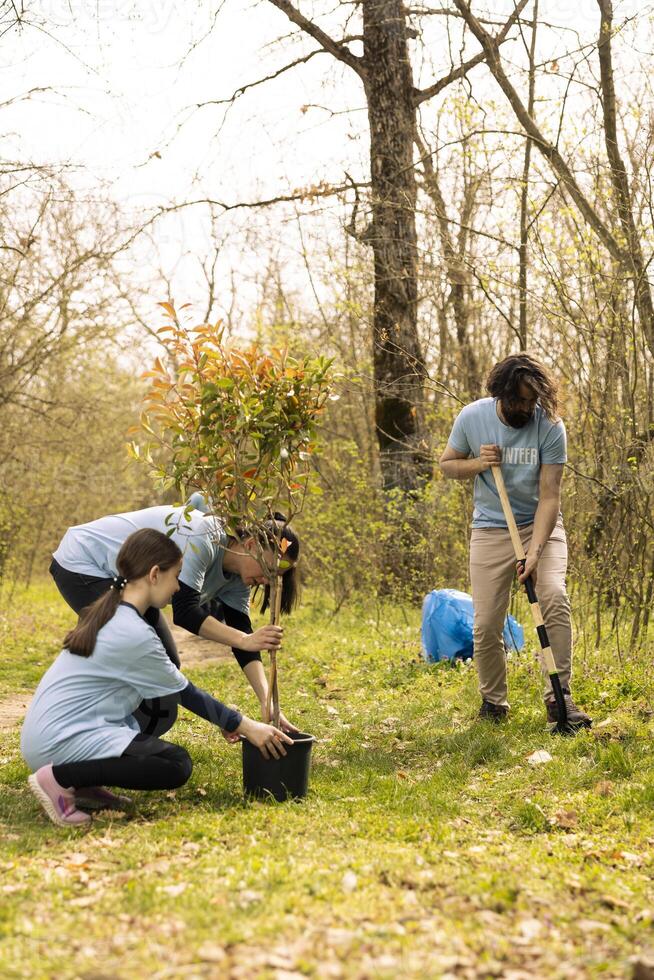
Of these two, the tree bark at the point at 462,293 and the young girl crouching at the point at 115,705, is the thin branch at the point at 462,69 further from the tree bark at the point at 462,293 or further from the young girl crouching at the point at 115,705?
the young girl crouching at the point at 115,705

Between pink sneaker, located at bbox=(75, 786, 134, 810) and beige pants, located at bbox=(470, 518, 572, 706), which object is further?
beige pants, located at bbox=(470, 518, 572, 706)

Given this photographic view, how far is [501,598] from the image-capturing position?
5715 mm

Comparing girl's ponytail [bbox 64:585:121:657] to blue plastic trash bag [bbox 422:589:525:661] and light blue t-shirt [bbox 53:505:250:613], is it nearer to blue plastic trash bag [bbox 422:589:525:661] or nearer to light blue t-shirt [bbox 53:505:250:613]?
light blue t-shirt [bbox 53:505:250:613]

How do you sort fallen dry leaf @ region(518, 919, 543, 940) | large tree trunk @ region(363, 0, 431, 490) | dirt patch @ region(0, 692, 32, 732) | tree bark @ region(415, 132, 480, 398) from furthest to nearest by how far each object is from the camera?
large tree trunk @ region(363, 0, 431, 490) → tree bark @ region(415, 132, 480, 398) → dirt patch @ region(0, 692, 32, 732) → fallen dry leaf @ region(518, 919, 543, 940)

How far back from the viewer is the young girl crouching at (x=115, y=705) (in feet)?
13.3

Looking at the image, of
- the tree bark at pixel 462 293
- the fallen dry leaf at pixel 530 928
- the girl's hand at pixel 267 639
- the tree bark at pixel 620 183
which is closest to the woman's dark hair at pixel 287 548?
the girl's hand at pixel 267 639

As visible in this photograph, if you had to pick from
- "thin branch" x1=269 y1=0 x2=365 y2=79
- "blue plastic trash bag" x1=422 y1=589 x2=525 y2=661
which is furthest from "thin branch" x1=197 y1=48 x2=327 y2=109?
"blue plastic trash bag" x1=422 y1=589 x2=525 y2=661

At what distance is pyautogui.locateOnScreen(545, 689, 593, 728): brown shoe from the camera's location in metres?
5.30

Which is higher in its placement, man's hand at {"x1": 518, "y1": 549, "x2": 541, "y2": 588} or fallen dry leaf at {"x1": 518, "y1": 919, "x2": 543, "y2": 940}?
man's hand at {"x1": 518, "y1": 549, "x2": 541, "y2": 588}

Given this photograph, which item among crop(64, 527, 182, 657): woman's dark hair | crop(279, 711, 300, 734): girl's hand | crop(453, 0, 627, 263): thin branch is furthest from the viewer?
crop(453, 0, 627, 263): thin branch

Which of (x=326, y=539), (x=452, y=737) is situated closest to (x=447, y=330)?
(x=326, y=539)

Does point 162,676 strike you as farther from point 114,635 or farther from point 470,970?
point 470,970

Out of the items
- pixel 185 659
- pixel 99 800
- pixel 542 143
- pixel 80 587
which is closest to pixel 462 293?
pixel 542 143

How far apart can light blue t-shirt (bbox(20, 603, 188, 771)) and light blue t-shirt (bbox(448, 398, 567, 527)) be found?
91.3 inches
